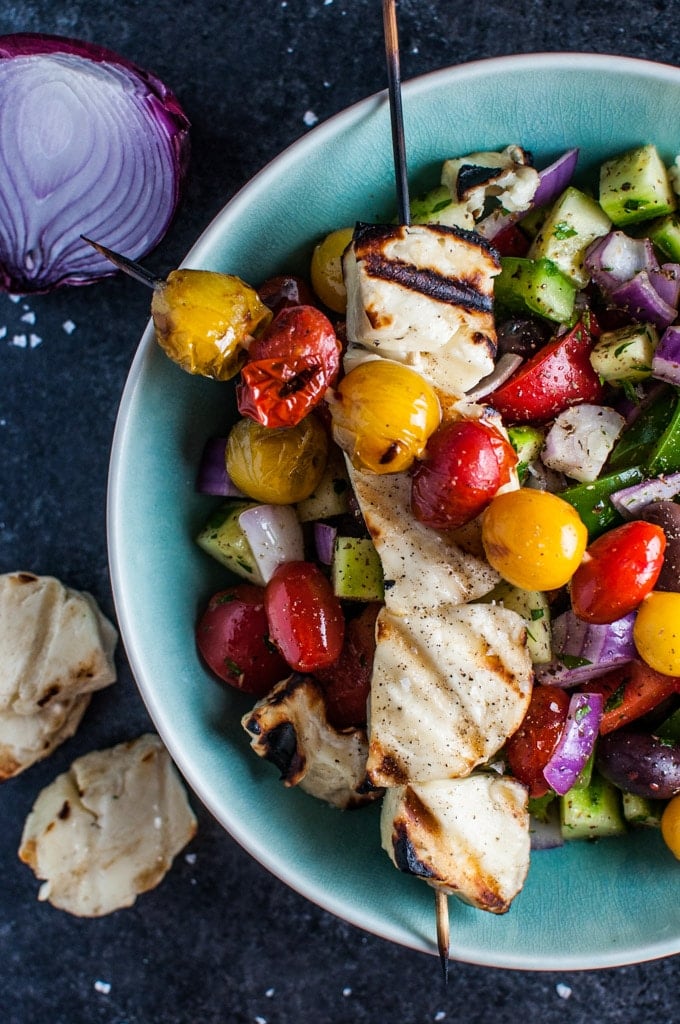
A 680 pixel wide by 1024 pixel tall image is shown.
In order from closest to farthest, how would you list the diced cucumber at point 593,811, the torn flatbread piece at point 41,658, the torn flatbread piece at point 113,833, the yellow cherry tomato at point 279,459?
1. the yellow cherry tomato at point 279,459
2. the diced cucumber at point 593,811
3. the torn flatbread piece at point 41,658
4. the torn flatbread piece at point 113,833

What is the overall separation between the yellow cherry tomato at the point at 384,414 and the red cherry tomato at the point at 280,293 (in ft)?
1.03

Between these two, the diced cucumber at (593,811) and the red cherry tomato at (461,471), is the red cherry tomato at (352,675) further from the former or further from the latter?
the diced cucumber at (593,811)

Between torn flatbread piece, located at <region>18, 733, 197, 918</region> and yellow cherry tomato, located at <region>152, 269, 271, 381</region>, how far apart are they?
4.53ft

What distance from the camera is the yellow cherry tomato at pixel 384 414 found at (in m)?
1.94

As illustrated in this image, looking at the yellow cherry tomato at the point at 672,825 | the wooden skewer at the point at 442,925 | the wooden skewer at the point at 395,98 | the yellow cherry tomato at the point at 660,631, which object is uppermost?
the wooden skewer at the point at 395,98

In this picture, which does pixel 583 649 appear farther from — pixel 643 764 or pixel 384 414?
pixel 384 414

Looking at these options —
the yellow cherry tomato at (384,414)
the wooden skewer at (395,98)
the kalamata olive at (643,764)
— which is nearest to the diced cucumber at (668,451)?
the yellow cherry tomato at (384,414)

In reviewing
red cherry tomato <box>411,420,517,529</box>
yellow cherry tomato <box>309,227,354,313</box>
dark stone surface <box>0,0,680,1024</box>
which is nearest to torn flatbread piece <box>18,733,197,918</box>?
dark stone surface <box>0,0,680,1024</box>

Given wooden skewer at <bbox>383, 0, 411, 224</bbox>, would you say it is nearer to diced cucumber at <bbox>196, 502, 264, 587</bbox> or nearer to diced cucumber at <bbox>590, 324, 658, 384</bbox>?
diced cucumber at <bbox>590, 324, 658, 384</bbox>

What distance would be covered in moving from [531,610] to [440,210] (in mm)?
1003

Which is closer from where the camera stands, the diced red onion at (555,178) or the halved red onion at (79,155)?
the diced red onion at (555,178)

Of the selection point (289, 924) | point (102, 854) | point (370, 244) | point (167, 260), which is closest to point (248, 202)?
point (370, 244)

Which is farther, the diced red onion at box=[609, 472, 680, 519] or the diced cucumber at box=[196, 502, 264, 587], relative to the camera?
the diced cucumber at box=[196, 502, 264, 587]

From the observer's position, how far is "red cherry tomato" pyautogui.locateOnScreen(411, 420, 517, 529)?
1.95 metres
